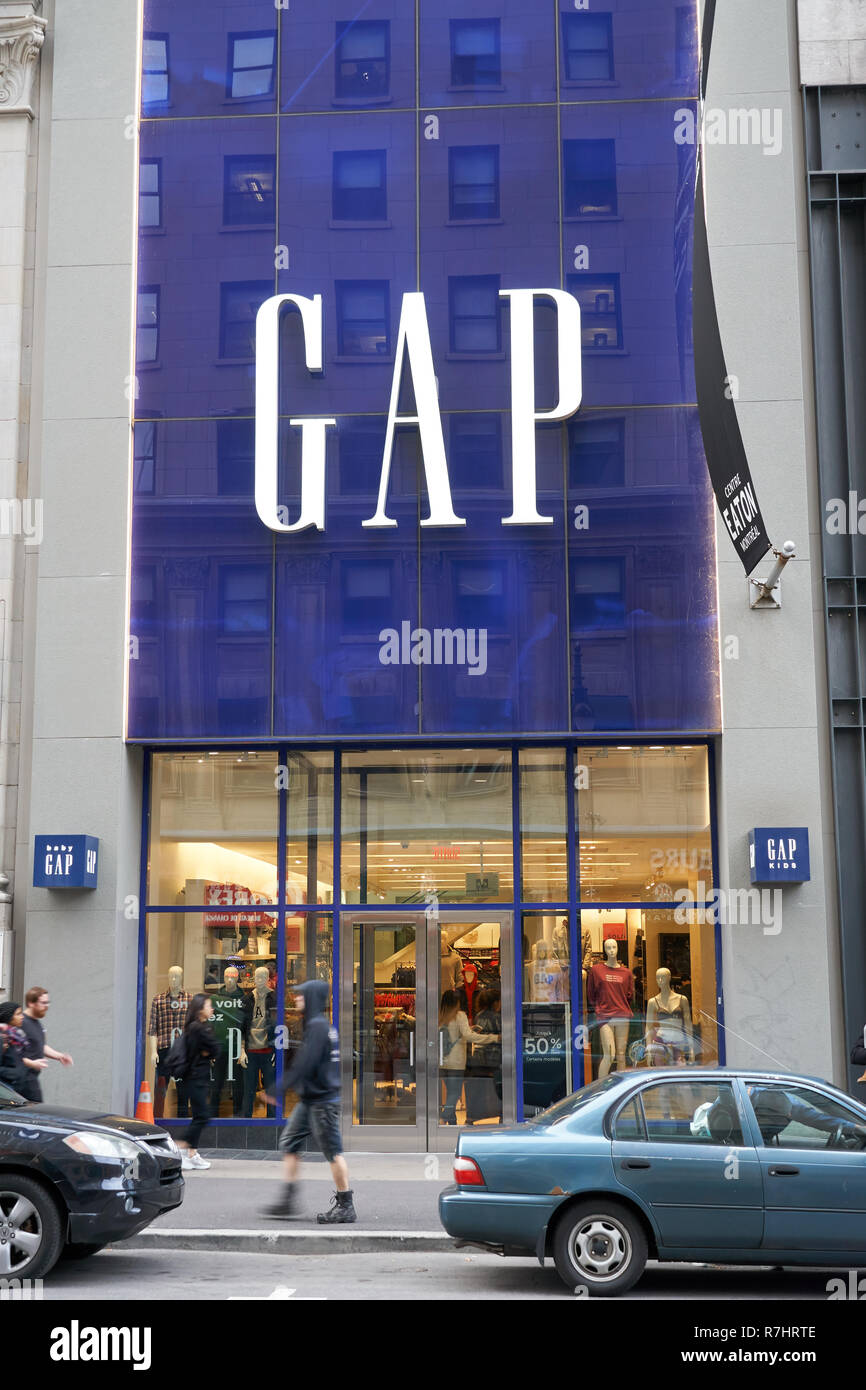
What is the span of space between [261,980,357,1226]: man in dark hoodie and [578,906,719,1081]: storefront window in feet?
16.6

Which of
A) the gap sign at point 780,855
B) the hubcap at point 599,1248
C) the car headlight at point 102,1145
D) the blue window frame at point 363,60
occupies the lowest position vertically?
the hubcap at point 599,1248

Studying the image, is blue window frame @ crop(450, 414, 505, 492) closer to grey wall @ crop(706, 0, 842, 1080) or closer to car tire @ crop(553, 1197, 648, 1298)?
grey wall @ crop(706, 0, 842, 1080)

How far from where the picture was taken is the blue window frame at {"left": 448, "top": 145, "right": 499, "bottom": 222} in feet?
53.7

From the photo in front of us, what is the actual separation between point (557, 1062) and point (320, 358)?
8.44 meters

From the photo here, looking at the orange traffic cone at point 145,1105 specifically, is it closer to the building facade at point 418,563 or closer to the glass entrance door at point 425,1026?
the building facade at point 418,563

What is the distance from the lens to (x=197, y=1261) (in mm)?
10133

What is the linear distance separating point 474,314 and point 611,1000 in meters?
7.99

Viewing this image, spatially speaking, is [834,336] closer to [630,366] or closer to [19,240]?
[630,366]

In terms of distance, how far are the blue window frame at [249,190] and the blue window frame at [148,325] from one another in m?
1.24

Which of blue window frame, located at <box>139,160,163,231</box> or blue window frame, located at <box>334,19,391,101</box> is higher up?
blue window frame, located at <box>334,19,391,101</box>

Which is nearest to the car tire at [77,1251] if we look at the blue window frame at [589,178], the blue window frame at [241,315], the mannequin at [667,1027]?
the mannequin at [667,1027]

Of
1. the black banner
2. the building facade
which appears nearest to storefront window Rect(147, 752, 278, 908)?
the building facade

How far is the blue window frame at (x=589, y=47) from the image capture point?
16.5m

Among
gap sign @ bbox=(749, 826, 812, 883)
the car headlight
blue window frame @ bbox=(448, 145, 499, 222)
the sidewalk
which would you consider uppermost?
blue window frame @ bbox=(448, 145, 499, 222)
